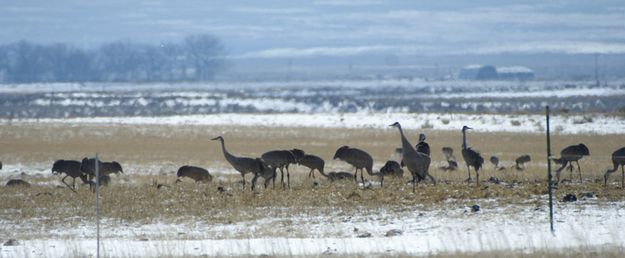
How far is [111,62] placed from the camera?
13188 centimetres

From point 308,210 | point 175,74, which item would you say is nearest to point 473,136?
point 308,210

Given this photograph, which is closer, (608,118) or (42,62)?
(608,118)

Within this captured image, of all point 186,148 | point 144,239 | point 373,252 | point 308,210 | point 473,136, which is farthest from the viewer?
point 473,136

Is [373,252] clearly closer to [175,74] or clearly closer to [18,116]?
[18,116]

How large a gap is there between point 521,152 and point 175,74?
381ft

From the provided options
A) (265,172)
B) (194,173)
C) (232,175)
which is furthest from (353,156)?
(232,175)

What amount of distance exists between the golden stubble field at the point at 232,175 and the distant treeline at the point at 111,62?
46.8 m

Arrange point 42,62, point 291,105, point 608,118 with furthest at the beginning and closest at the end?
point 42,62 → point 291,105 → point 608,118

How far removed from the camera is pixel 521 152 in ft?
125

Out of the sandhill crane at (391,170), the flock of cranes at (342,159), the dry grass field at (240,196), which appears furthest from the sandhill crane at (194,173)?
the sandhill crane at (391,170)

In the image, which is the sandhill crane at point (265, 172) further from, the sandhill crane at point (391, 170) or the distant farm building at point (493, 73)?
the distant farm building at point (493, 73)

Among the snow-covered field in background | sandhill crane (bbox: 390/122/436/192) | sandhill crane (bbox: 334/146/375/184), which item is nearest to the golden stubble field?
sandhill crane (bbox: 390/122/436/192)

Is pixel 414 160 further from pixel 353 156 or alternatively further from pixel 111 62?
pixel 111 62

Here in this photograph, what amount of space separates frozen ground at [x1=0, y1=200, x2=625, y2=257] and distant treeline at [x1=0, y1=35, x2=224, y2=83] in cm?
7719
